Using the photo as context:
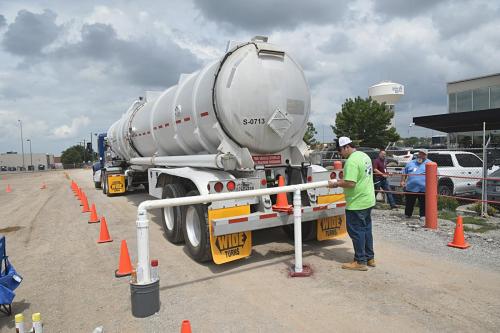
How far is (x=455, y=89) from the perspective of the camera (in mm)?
42750

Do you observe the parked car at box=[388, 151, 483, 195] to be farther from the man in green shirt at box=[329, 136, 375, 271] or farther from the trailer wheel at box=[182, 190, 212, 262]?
the trailer wheel at box=[182, 190, 212, 262]

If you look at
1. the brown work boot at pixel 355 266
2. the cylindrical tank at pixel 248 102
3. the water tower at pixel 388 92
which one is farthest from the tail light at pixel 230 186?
the water tower at pixel 388 92

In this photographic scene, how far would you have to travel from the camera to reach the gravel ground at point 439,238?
19.0 ft

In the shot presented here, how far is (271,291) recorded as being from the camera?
4637mm

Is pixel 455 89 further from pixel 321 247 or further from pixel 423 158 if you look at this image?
pixel 321 247

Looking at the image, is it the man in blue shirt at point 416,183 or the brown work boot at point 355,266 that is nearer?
the brown work boot at point 355,266

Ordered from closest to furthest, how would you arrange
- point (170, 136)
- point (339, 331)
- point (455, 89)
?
1. point (339, 331)
2. point (170, 136)
3. point (455, 89)

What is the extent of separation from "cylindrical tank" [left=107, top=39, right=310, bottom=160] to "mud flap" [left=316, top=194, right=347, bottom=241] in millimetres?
1228

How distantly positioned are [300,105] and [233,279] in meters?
3.25

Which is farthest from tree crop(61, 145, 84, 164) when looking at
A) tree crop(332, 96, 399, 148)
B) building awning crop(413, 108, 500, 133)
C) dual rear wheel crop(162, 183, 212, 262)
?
dual rear wheel crop(162, 183, 212, 262)

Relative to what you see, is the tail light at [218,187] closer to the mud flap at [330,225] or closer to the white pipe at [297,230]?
the white pipe at [297,230]

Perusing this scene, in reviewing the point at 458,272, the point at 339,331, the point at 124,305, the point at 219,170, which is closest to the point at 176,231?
the point at 219,170

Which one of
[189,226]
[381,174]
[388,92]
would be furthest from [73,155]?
[189,226]

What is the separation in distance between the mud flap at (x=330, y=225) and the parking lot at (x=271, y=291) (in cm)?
23
